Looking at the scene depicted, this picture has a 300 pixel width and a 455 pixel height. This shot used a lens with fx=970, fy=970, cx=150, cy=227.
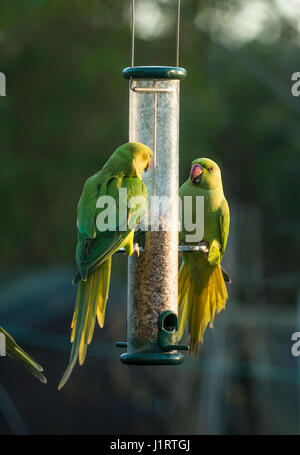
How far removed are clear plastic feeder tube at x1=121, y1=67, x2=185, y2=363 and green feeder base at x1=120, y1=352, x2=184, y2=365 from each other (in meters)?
0.11

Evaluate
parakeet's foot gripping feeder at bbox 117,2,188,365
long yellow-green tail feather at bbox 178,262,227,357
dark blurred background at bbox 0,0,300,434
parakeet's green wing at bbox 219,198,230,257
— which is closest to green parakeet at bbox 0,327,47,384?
parakeet's foot gripping feeder at bbox 117,2,188,365

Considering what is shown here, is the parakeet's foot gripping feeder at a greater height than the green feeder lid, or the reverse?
the green feeder lid

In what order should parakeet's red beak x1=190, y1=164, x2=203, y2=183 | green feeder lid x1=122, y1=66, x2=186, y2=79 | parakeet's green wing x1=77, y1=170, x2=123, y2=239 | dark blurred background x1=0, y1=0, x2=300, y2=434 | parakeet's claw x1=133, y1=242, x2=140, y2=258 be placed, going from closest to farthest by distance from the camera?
1. parakeet's green wing x1=77, y1=170, x2=123, y2=239
2. green feeder lid x1=122, y1=66, x2=186, y2=79
3. parakeet's claw x1=133, y1=242, x2=140, y2=258
4. parakeet's red beak x1=190, y1=164, x2=203, y2=183
5. dark blurred background x1=0, y1=0, x2=300, y2=434

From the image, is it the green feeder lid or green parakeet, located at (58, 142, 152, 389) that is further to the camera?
the green feeder lid

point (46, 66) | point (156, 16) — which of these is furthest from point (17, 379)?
point (46, 66)

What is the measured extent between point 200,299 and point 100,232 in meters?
1.11

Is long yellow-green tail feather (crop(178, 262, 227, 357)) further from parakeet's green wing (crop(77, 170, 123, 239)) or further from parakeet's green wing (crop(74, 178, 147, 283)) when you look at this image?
parakeet's green wing (crop(77, 170, 123, 239))

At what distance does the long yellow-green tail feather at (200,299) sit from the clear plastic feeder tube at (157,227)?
0.24 meters

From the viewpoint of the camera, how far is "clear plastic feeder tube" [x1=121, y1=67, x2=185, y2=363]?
20.7 ft

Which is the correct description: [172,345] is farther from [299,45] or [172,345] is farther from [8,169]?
[8,169]

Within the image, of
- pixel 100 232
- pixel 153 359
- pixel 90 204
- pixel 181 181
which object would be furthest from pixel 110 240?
pixel 181 181

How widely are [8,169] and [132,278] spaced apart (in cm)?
1599

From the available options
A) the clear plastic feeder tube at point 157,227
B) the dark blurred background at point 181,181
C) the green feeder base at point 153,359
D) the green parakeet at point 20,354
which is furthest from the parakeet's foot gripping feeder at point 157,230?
the dark blurred background at point 181,181

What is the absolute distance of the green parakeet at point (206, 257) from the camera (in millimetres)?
6535
